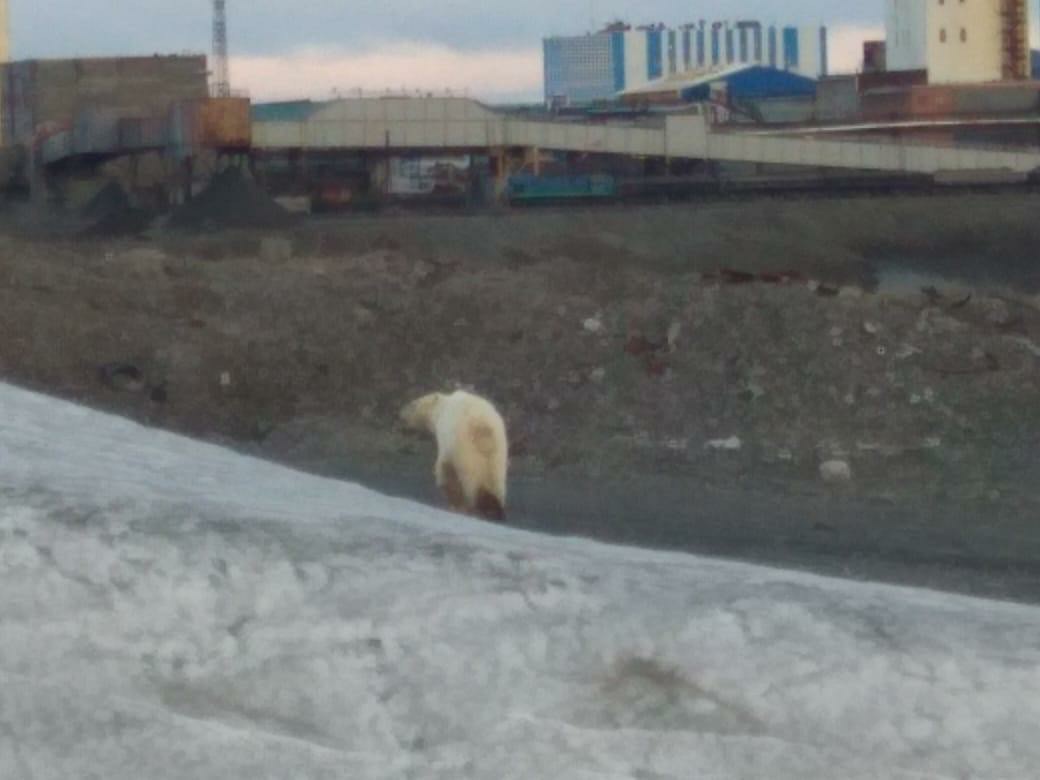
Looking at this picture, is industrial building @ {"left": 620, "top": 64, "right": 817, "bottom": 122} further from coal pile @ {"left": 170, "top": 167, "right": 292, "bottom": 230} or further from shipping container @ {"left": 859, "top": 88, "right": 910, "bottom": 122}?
coal pile @ {"left": 170, "top": 167, "right": 292, "bottom": 230}

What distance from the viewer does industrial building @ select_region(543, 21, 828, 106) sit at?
141m

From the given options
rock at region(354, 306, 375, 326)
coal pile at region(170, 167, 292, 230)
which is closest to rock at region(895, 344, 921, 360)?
rock at region(354, 306, 375, 326)

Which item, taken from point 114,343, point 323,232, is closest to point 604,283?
point 114,343

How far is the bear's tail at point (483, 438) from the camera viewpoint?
1102 cm

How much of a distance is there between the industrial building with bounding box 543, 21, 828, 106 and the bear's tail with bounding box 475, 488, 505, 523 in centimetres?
12616

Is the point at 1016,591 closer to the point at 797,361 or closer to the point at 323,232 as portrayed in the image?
the point at 797,361

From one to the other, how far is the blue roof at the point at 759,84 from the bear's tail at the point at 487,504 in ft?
252

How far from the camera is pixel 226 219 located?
3906cm

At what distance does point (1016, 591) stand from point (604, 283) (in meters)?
14.6

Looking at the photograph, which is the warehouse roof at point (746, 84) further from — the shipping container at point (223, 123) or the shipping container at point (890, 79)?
the shipping container at point (223, 123)

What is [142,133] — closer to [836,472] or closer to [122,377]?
[122,377]

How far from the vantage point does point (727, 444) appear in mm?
20562

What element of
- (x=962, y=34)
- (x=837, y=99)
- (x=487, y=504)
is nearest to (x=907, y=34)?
(x=962, y=34)

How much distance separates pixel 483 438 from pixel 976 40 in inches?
3163
